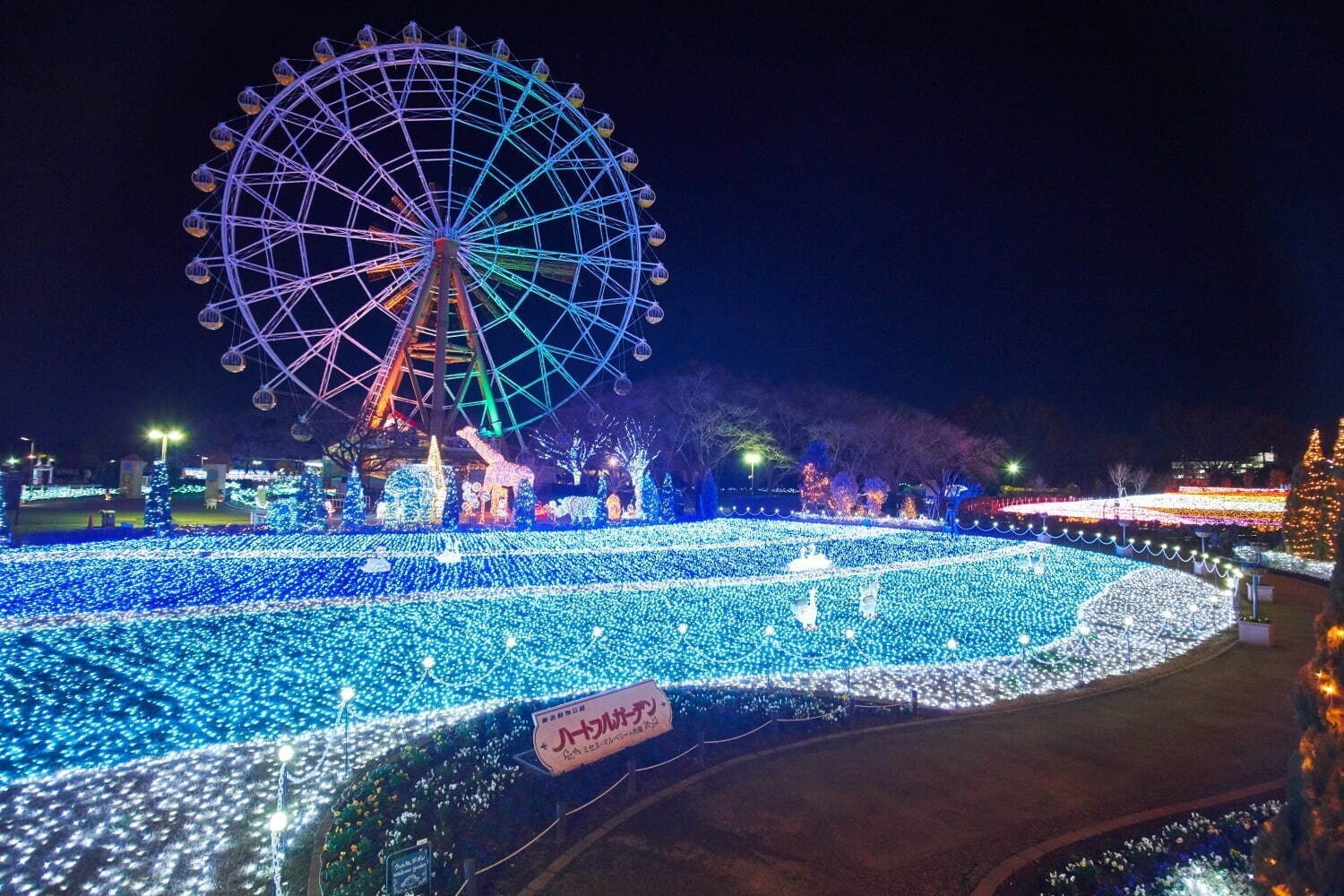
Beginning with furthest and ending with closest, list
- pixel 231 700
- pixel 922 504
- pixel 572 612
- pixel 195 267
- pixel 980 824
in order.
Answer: pixel 922 504 < pixel 195 267 < pixel 572 612 < pixel 231 700 < pixel 980 824

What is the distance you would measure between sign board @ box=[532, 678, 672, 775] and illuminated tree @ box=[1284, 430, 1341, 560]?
76.3 feet

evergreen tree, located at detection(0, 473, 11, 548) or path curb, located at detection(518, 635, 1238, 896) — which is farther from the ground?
evergreen tree, located at detection(0, 473, 11, 548)

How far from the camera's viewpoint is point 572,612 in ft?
43.7

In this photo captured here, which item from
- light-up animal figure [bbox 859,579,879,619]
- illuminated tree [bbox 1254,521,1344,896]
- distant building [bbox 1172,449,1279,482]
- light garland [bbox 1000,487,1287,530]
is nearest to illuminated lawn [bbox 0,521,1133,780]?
light-up animal figure [bbox 859,579,879,619]

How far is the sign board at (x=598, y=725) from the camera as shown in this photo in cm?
584

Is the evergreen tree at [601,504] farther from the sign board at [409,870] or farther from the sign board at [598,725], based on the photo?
the sign board at [409,870]

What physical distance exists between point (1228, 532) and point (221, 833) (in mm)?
29847

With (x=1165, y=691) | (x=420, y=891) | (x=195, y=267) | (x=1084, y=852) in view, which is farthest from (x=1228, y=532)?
(x=195, y=267)

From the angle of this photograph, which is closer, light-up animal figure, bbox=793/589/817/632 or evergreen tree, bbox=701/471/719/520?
light-up animal figure, bbox=793/589/817/632

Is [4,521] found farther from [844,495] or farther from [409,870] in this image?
[844,495]

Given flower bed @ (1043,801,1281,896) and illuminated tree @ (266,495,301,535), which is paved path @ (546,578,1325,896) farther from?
illuminated tree @ (266,495,301,535)

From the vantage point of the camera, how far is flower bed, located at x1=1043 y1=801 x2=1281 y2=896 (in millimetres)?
4680

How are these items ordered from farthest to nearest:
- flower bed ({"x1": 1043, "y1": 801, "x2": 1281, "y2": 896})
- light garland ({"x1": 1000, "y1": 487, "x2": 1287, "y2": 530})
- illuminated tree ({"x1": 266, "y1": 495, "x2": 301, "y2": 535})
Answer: light garland ({"x1": 1000, "y1": 487, "x2": 1287, "y2": 530})
illuminated tree ({"x1": 266, "y1": 495, "x2": 301, "y2": 535})
flower bed ({"x1": 1043, "y1": 801, "x2": 1281, "y2": 896})

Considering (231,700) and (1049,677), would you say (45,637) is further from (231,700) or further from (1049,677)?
(1049,677)
